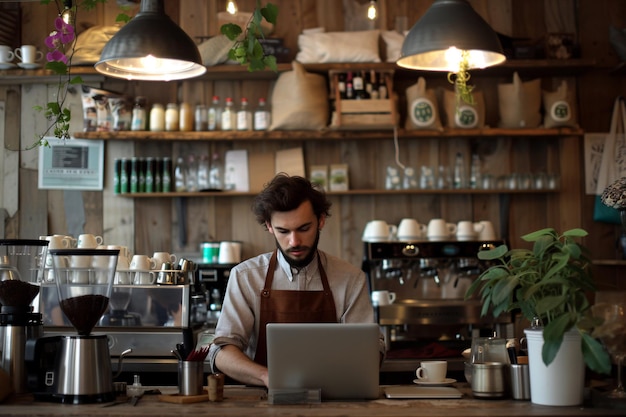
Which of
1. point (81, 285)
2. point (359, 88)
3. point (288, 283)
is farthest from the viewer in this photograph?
point (359, 88)

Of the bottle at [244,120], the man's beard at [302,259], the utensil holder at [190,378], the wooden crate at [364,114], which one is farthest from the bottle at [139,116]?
the utensil holder at [190,378]

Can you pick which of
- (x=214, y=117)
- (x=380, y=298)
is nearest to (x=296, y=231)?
(x=380, y=298)

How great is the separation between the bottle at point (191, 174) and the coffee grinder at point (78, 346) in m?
2.60

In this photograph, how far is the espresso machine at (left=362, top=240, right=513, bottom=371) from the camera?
4.64m

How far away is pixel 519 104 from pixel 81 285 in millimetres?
3294

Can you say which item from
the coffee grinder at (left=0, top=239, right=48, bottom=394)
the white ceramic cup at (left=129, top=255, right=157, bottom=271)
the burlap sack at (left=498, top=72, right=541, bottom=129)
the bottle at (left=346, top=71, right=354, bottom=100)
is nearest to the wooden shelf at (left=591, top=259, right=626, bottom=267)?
the burlap sack at (left=498, top=72, right=541, bottom=129)

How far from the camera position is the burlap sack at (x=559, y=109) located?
5.05m

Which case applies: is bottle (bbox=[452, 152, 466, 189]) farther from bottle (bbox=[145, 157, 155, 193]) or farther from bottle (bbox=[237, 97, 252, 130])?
bottle (bbox=[145, 157, 155, 193])

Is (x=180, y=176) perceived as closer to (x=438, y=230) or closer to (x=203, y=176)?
(x=203, y=176)

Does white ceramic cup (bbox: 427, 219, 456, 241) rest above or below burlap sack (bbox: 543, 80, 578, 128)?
below

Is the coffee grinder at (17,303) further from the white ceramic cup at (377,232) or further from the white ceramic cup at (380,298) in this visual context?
the white ceramic cup at (377,232)

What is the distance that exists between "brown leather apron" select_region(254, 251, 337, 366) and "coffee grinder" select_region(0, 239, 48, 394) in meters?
0.80

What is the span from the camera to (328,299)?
320cm

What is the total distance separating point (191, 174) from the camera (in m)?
5.23
